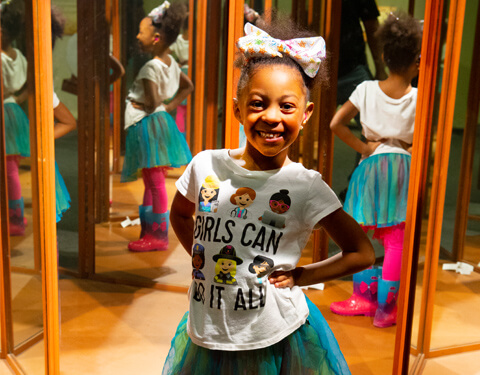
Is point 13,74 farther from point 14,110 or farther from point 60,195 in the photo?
point 60,195

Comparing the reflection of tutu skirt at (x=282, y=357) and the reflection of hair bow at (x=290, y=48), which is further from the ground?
the reflection of hair bow at (x=290, y=48)

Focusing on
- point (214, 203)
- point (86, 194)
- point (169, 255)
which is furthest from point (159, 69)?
point (214, 203)

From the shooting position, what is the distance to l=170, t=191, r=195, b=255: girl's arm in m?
Result: 1.46

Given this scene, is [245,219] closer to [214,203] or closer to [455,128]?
[214,203]

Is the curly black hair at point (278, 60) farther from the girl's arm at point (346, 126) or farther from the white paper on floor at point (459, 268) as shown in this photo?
the white paper on floor at point (459, 268)

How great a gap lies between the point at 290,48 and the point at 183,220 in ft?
1.60

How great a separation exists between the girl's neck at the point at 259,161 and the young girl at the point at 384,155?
0.88 feet

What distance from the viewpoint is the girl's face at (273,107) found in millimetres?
1239

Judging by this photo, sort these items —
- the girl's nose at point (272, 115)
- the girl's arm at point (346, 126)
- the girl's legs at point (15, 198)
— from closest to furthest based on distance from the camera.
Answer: the girl's nose at point (272, 115) → the girl's arm at point (346, 126) → the girl's legs at point (15, 198)

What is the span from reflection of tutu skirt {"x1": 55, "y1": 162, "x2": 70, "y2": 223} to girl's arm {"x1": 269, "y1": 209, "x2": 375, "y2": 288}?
2.77 feet

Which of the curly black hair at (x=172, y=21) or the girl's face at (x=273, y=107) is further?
the curly black hair at (x=172, y=21)

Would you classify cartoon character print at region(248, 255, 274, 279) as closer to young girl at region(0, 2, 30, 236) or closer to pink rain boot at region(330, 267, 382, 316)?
pink rain boot at region(330, 267, 382, 316)

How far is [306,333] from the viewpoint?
1343 millimetres

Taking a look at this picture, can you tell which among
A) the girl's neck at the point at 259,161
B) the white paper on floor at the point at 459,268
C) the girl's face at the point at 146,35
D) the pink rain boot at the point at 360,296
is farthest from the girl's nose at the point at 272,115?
the white paper on floor at the point at 459,268
